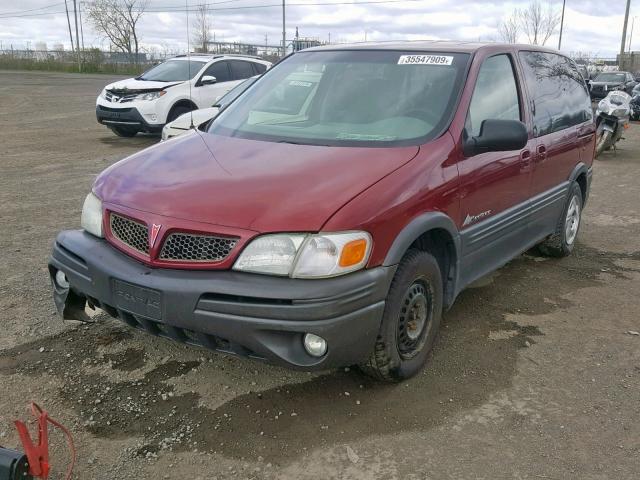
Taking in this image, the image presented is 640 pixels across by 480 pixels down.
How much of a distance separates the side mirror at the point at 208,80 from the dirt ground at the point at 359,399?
7867 mm

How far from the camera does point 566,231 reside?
537 centimetres

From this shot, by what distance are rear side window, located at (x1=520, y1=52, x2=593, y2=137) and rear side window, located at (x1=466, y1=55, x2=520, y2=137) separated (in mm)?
267

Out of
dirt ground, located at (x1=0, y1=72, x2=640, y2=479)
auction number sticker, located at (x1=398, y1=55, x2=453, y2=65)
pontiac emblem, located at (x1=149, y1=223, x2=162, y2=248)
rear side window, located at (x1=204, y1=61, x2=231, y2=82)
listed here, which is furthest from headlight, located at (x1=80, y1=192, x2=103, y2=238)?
rear side window, located at (x1=204, y1=61, x2=231, y2=82)

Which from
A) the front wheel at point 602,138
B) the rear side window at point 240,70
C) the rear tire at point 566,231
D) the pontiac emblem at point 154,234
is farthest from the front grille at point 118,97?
the pontiac emblem at point 154,234

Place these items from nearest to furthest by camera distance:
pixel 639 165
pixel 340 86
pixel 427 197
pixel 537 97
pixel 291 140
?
pixel 427 197 → pixel 291 140 → pixel 340 86 → pixel 537 97 → pixel 639 165

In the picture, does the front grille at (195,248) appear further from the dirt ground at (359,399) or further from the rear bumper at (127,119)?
the rear bumper at (127,119)

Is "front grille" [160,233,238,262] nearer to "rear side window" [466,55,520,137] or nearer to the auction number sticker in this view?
"rear side window" [466,55,520,137]

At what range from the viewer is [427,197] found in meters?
3.11

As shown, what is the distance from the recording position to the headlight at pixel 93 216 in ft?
10.3

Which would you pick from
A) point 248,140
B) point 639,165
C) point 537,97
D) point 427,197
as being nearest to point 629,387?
point 427,197

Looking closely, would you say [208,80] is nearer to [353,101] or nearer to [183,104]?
[183,104]

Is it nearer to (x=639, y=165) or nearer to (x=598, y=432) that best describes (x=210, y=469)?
(x=598, y=432)

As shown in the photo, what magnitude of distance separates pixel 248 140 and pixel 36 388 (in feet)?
5.77

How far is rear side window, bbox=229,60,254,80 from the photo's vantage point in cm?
1306
